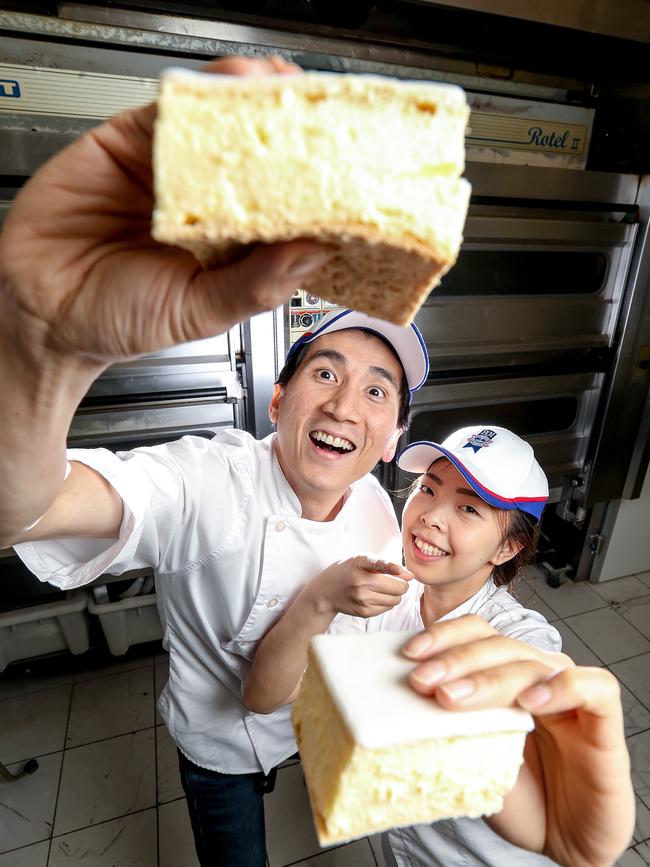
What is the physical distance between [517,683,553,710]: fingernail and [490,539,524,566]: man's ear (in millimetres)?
673

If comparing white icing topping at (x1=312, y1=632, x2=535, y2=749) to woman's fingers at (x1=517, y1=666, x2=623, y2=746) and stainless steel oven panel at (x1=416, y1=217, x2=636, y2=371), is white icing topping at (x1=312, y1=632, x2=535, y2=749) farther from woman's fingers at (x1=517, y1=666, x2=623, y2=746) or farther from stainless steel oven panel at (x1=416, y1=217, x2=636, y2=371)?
stainless steel oven panel at (x1=416, y1=217, x2=636, y2=371)

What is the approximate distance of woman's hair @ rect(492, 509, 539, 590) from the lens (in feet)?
4.12

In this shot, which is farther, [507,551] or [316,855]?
[316,855]

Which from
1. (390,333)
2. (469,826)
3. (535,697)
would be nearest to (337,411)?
(390,333)

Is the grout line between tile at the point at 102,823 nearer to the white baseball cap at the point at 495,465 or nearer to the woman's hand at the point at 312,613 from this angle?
the woman's hand at the point at 312,613

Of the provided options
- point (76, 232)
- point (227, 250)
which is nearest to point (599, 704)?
point (227, 250)

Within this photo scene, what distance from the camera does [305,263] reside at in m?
0.49

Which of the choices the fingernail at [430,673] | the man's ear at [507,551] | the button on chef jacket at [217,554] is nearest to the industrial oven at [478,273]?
the button on chef jacket at [217,554]

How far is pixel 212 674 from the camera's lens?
129 cm

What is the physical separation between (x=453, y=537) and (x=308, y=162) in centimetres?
96

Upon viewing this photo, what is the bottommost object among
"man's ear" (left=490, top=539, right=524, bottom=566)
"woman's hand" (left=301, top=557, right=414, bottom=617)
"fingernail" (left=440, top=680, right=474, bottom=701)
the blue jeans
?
the blue jeans

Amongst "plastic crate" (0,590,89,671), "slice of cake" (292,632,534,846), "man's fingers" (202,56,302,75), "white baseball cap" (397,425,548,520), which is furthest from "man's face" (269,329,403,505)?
"plastic crate" (0,590,89,671)

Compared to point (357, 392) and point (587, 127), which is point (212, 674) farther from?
point (587, 127)

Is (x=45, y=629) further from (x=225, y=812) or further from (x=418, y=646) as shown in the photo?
(x=418, y=646)
